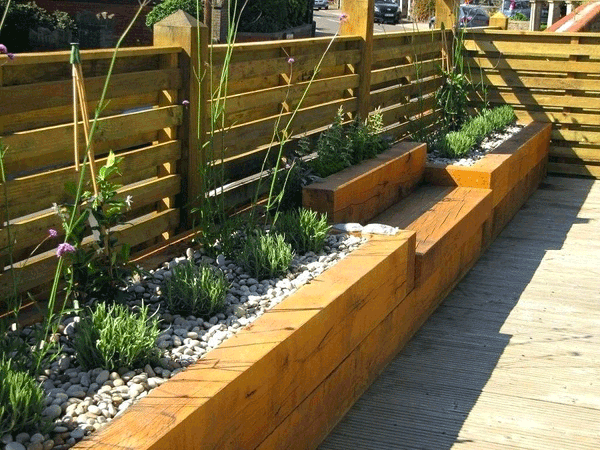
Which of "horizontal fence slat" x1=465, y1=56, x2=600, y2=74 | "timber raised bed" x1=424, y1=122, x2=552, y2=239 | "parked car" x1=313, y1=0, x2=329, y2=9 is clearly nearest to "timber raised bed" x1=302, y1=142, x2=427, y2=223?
"timber raised bed" x1=424, y1=122, x2=552, y2=239

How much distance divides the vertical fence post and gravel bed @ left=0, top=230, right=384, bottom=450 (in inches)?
111

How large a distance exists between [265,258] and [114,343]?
1350 millimetres

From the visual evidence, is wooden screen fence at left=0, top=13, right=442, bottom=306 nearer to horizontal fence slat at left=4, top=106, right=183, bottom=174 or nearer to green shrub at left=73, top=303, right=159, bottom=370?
horizontal fence slat at left=4, top=106, right=183, bottom=174

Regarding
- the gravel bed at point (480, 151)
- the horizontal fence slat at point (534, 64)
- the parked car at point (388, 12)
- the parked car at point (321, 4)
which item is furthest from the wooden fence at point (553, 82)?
the parked car at point (321, 4)

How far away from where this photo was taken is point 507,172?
823 centimetres

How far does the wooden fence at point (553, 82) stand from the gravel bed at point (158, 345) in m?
6.15

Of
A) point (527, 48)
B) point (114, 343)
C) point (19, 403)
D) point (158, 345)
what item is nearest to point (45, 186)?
point (158, 345)

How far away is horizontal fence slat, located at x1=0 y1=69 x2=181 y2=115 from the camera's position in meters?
3.90

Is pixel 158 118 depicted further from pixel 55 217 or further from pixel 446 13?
pixel 446 13

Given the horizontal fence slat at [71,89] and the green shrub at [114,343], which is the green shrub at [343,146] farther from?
the green shrub at [114,343]

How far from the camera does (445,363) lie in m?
5.33

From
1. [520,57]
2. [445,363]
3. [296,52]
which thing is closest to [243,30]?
[520,57]

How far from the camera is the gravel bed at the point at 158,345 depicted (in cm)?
303

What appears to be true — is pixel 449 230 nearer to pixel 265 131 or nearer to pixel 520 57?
pixel 265 131
